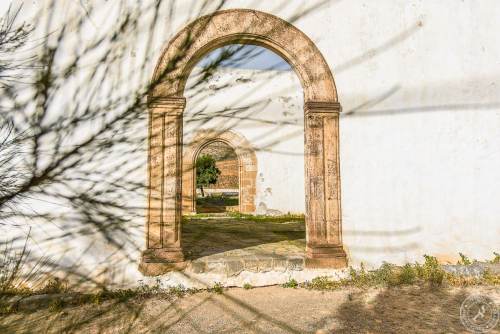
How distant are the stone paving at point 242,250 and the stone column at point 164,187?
33 centimetres

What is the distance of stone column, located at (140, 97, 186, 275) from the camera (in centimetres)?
345

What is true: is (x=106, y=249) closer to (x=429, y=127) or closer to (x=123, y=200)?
(x=123, y=200)

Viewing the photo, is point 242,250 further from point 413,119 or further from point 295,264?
point 413,119

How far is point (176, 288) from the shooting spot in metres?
3.43

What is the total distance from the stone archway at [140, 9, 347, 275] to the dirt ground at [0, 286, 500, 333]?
452mm

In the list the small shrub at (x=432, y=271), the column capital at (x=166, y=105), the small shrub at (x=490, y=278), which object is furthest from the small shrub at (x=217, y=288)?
the small shrub at (x=490, y=278)

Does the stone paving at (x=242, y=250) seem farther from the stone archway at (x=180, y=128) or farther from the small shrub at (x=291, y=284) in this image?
the stone archway at (x=180, y=128)

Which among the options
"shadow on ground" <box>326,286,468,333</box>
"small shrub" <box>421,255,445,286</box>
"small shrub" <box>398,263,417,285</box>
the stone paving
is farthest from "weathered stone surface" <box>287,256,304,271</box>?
"small shrub" <box>421,255,445,286</box>

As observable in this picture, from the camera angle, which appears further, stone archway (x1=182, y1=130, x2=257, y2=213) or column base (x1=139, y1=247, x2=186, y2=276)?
stone archway (x1=182, y1=130, x2=257, y2=213)

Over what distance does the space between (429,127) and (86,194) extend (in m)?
4.03

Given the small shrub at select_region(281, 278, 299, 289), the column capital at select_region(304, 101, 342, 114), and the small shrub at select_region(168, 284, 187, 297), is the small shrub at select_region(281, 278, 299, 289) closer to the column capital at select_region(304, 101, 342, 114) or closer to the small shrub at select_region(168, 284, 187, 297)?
the small shrub at select_region(168, 284, 187, 297)

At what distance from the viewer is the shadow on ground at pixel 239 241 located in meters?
4.14

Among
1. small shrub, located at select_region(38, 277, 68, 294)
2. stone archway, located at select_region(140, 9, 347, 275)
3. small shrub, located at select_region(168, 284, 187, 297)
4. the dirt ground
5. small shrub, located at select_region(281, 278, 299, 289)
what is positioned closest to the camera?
the dirt ground

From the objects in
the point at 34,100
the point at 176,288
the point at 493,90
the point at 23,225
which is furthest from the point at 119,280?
the point at 493,90
